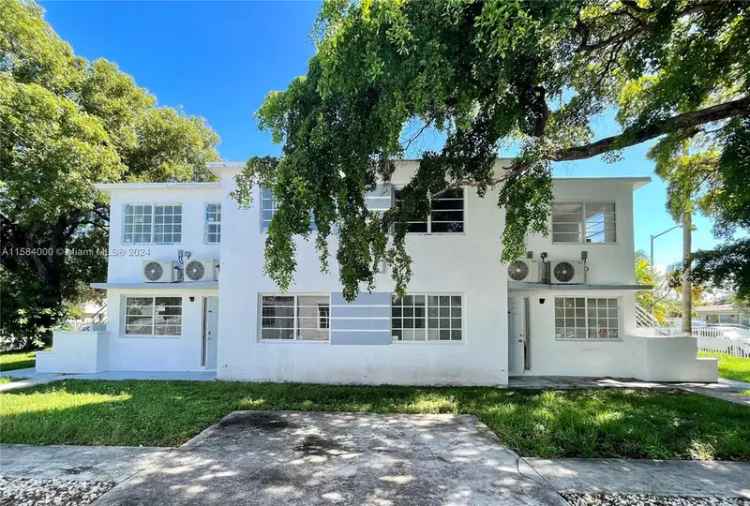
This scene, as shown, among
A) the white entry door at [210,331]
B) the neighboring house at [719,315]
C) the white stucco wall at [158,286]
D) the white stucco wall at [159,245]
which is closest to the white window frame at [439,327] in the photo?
the white entry door at [210,331]

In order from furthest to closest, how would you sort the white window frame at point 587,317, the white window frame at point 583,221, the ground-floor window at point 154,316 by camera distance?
the ground-floor window at point 154,316 → the white window frame at point 583,221 → the white window frame at point 587,317

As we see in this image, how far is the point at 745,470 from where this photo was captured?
17.4 ft

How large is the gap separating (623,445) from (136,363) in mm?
12604

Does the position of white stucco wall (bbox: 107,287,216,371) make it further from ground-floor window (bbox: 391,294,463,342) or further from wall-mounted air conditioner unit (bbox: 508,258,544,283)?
wall-mounted air conditioner unit (bbox: 508,258,544,283)

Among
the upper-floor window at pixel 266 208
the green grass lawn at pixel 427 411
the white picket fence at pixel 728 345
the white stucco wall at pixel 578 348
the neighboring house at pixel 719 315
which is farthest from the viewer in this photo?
the neighboring house at pixel 719 315

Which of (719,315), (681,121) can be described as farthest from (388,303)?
(719,315)

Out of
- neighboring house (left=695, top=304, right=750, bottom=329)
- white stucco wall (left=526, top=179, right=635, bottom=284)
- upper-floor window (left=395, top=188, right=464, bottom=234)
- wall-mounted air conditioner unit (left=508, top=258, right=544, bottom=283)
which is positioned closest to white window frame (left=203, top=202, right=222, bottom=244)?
upper-floor window (left=395, top=188, right=464, bottom=234)

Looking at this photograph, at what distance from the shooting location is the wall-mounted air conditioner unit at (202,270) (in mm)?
12062

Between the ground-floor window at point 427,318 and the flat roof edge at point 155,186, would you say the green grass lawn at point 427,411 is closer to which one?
the ground-floor window at point 427,318

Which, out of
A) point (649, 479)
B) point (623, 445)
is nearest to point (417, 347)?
point (623, 445)

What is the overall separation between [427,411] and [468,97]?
232 inches

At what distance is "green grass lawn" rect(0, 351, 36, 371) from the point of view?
13039mm

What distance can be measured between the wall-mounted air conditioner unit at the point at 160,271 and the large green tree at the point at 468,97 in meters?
5.48

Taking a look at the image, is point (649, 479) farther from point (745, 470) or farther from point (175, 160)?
point (175, 160)
